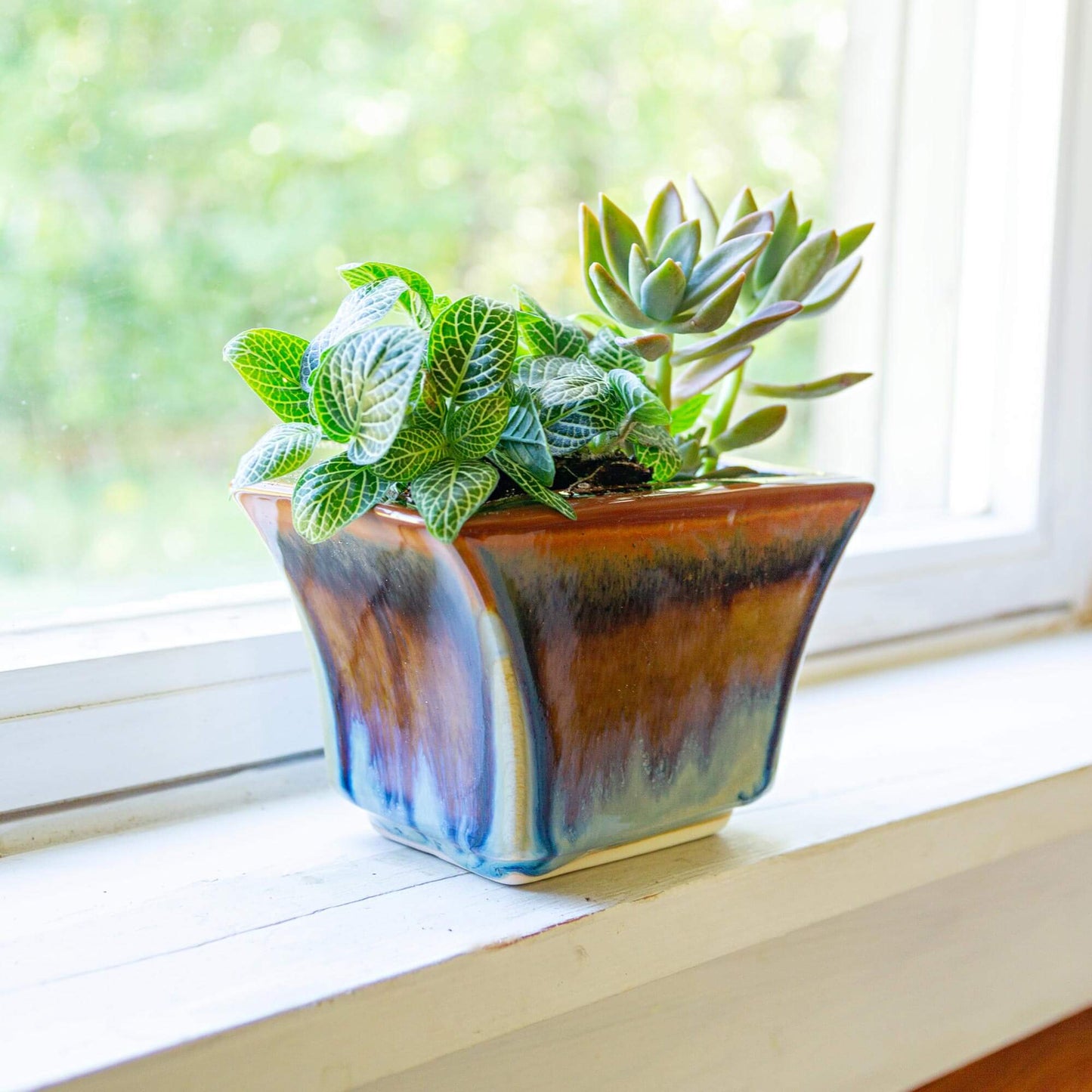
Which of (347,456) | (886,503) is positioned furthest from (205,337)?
(886,503)

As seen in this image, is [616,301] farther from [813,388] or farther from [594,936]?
[594,936]

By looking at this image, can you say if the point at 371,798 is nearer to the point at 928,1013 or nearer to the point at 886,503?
the point at 928,1013

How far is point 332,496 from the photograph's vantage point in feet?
1.35

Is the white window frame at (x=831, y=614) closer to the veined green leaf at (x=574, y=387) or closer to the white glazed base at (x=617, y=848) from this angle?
the white glazed base at (x=617, y=848)

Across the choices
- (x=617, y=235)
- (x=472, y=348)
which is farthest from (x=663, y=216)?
(x=472, y=348)

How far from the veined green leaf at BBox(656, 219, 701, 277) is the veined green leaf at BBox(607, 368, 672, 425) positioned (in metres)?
0.06

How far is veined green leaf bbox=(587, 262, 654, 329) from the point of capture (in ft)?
1.51

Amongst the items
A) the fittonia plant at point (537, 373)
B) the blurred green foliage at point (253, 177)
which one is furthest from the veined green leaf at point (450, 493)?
the blurred green foliage at point (253, 177)

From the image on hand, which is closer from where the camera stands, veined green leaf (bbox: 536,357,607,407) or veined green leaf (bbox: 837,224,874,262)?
veined green leaf (bbox: 536,357,607,407)

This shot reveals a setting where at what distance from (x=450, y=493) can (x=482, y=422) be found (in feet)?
0.12

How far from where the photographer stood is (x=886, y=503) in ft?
3.18

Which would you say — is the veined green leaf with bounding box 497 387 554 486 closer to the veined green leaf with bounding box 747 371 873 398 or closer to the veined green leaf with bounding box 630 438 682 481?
the veined green leaf with bounding box 630 438 682 481

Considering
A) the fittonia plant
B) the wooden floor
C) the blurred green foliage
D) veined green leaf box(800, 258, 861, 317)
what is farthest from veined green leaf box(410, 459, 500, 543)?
the wooden floor

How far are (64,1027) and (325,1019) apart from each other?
9cm
